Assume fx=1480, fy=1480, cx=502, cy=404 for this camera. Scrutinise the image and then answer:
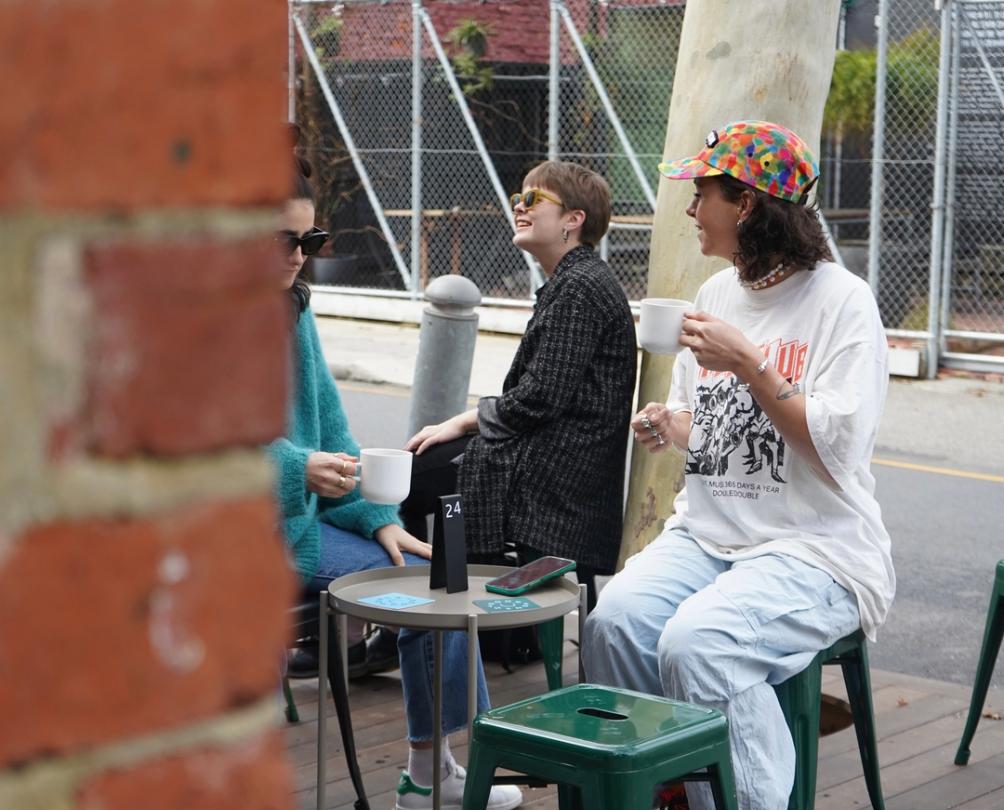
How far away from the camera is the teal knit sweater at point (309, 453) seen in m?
3.92

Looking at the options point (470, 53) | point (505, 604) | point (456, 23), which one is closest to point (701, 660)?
point (505, 604)

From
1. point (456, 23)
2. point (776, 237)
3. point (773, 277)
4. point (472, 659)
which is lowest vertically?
point (472, 659)

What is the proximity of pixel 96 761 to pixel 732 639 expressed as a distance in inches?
110

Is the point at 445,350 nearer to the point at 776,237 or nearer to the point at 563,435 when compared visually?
the point at 563,435

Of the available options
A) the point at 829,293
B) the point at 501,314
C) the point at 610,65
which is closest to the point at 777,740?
the point at 829,293

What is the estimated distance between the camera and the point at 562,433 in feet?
15.3

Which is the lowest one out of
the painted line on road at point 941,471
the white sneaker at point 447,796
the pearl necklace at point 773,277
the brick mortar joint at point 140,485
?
the painted line on road at point 941,471

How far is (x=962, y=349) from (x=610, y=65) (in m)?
4.68

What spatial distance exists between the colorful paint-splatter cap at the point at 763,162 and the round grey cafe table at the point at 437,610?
1.12m

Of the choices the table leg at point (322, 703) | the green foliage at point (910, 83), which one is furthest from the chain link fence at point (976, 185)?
the table leg at point (322, 703)

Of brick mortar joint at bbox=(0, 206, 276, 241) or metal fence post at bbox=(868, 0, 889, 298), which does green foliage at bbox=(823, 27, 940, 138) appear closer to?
metal fence post at bbox=(868, 0, 889, 298)

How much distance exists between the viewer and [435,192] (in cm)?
1580

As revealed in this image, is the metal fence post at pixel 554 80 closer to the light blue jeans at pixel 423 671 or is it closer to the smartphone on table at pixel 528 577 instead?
the light blue jeans at pixel 423 671

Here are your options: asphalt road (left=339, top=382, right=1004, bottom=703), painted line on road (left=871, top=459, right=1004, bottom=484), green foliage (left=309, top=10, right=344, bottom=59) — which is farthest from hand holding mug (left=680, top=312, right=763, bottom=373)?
green foliage (left=309, top=10, right=344, bottom=59)
